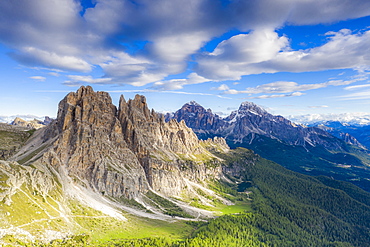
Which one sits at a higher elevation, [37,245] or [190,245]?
[37,245]

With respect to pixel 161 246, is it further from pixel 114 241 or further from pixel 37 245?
pixel 37 245

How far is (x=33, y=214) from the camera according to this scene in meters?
188

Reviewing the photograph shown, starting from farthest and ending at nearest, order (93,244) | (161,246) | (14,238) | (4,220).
→ (161,246) → (93,244) → (4,220) → (14,238)

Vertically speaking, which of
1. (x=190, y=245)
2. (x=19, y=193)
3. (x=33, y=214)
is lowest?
(x=190, y=245)

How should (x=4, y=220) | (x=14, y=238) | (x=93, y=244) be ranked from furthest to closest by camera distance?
(x=93, y=244)
(x=4, y=220)
(x=14, y=238)

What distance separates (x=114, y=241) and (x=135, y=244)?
15.9 metres

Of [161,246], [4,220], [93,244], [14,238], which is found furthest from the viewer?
[161,246]

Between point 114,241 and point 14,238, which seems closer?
point 14,238

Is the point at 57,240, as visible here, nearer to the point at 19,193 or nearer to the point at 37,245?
the point at 37,245

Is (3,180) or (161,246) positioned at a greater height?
(3,180)

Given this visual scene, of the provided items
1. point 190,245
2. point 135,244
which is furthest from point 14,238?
point 190,245

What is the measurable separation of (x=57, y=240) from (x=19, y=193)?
56.0 metres

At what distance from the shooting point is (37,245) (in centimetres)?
15875

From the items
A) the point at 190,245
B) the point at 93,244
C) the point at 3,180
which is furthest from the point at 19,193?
the point at 190,245
